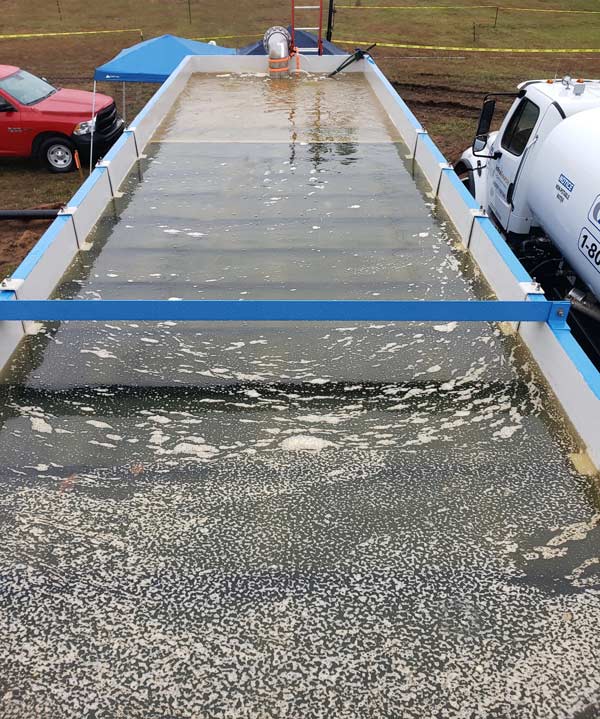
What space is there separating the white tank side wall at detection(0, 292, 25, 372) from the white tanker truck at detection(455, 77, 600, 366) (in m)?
3.89

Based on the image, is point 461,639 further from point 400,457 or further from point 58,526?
point 58,526

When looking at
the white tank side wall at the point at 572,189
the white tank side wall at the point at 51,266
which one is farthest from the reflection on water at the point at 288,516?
the white tank side wall at the point at 572,189

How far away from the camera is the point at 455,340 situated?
348 cm

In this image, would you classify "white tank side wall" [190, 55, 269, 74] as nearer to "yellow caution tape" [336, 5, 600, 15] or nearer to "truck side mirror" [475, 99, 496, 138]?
"truck side mirror" [475, 99, 496, 138]

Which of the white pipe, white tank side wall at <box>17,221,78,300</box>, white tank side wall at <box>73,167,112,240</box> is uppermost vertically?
the white pipe

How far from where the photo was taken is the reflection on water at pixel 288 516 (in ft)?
6.11

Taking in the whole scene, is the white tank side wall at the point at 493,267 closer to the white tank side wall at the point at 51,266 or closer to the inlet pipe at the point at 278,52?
the white tank side wall at the point at 51,266

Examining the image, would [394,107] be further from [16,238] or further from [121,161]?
[16,238]

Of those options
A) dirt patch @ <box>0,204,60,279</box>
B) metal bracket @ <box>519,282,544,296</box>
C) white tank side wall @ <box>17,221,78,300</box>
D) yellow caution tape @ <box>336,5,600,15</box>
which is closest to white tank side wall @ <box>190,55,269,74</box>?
dirt patch @ <box>0,204,60,279</box>

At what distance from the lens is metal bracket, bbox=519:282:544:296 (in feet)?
10.8

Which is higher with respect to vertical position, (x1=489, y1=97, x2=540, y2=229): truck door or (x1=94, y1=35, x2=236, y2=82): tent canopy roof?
(x1=94, y1=35, x2=236, y2=82): tent canopy roof

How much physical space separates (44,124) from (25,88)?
97 cm

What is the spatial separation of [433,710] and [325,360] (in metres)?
1.87

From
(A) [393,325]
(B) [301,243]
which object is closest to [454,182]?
(B) [301,243]
